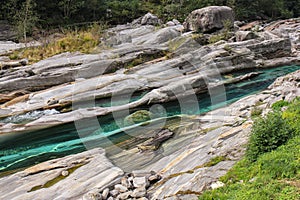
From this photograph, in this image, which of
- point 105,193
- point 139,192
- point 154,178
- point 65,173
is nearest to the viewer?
point 139,192

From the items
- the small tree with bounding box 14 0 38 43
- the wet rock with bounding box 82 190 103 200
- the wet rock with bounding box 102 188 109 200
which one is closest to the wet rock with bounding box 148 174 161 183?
the wet rock with bounding box 102 188 109 200

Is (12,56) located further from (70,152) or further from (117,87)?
(70,152)

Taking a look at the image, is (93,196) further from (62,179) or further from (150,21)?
(150,21)

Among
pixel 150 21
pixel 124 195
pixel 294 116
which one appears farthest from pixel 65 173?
pixel 150 21

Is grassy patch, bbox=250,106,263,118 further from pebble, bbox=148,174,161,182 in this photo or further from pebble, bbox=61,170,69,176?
pebble, bbox=61,170,69,176

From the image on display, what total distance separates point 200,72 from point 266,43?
767cm

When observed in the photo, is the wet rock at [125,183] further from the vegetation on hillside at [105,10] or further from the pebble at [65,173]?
the vegetation on hillside at [105,10]

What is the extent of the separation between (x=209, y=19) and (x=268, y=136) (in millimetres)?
20728

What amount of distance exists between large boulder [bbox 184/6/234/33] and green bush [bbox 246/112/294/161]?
2034 cm

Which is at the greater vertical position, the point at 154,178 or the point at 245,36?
the point at 245,36

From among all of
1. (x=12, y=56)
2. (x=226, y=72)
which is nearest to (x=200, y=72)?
(x=226, y=72)

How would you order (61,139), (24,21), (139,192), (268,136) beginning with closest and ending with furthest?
(268,136), (139,192), (61,139), (24,21)

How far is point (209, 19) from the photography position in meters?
26.2

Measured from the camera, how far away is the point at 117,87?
17.0 m
